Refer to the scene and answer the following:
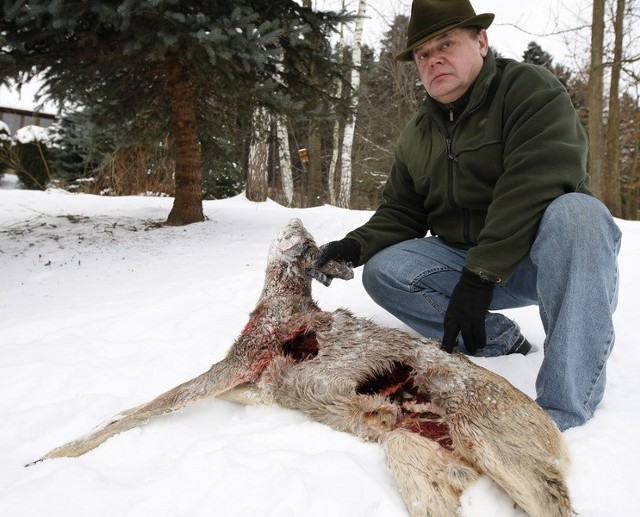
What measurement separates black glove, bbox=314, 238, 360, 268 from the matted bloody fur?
0.14 ft

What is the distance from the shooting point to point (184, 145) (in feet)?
21.2

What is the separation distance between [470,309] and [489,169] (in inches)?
27.7

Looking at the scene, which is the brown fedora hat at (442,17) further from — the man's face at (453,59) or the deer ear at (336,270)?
the deer ear at (336,270)

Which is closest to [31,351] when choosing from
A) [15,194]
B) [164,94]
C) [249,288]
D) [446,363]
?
[249,288]

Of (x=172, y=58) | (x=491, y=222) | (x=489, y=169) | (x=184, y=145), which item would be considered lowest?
(x=491, y=222)

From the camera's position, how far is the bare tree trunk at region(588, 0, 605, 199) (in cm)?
1121

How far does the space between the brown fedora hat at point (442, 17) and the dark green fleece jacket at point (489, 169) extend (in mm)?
214

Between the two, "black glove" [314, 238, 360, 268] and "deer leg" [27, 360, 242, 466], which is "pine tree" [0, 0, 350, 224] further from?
"deer leg" [27, 360, 242, 466]

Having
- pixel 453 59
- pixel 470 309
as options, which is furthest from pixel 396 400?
pixel 453 59

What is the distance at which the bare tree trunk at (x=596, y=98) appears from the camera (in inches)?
441

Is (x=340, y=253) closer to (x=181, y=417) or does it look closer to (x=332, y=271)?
(x=332, y=271)

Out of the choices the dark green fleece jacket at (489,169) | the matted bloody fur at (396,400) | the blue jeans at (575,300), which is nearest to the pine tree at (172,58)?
the dark green fleece jacket at (489,169)

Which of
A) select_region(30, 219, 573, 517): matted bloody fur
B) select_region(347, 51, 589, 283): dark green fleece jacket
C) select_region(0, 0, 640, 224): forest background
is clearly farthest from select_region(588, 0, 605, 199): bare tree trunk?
select_region(30, 219, 573, 517): matted bloody fur

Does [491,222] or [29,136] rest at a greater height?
[29,136]
